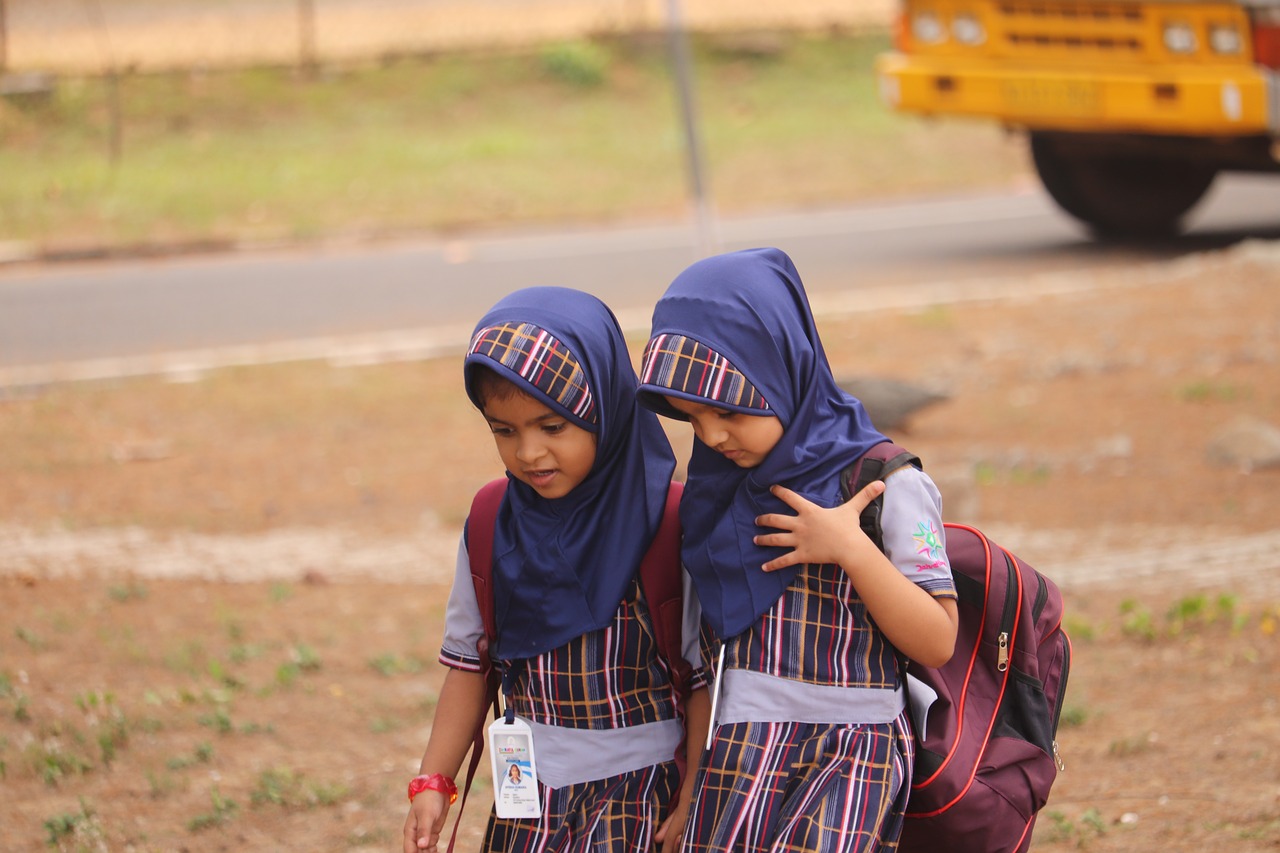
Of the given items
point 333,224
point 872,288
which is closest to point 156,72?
point 333,224

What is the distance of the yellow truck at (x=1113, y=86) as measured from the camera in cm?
826

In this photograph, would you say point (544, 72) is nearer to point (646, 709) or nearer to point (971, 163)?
point (971, 163)

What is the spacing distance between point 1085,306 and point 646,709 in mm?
6366

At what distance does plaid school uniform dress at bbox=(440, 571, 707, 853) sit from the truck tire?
8.41 metres

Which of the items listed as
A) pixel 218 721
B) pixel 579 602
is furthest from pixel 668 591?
pixel 218 721

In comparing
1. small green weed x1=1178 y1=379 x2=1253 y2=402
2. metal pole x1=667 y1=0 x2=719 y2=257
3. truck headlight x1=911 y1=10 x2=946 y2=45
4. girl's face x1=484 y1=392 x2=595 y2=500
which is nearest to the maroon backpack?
girl's face x1=484 y1=392 x2=595 y2=500

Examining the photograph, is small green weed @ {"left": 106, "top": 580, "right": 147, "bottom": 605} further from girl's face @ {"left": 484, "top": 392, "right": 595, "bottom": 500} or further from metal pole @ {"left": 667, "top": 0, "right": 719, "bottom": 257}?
girl's face @ {"left": 484, "top": 392, "right": 595, "bottom": 500}

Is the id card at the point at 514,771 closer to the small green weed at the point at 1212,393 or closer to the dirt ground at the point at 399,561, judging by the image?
the dirt ground at the point at 399,561

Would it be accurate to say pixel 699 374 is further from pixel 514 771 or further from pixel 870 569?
pixel 514 771

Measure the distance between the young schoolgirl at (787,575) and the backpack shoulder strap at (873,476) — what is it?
0.01 meters

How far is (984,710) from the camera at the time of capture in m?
2.33

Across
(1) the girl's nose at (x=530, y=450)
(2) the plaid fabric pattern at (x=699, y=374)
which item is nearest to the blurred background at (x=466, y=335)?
(1) the girl's nose at (x=530, y=450)

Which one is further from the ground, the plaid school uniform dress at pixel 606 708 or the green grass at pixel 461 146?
the plaid school uniform dress at pixel 606 708

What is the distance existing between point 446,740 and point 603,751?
0.92 feet
